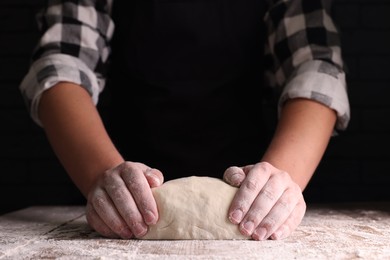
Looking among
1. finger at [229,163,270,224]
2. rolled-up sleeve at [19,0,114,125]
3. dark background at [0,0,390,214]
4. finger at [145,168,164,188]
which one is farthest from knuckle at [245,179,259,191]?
dark background at [0,0,390,214]

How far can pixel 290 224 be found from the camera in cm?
94

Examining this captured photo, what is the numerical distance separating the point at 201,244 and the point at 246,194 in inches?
4.1

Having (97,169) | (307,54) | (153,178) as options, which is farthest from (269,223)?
(307,54)

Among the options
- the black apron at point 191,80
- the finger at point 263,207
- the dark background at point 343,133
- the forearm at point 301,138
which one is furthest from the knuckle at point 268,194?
the dark background at point 343,133

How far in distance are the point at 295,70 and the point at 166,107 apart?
0.32 metres

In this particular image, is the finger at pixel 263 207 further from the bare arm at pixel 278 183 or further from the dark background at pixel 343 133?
the dark background at pixel 343 133

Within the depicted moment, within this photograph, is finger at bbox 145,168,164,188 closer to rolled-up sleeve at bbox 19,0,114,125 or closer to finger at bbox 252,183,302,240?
finger at bbox 252,183,302,240

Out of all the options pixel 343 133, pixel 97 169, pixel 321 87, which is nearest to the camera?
pixel 97 169

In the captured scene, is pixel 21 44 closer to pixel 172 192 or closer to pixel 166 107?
pixel 166 107

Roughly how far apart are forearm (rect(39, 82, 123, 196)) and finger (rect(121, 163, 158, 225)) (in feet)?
0.44

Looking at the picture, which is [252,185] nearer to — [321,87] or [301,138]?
[301,138]

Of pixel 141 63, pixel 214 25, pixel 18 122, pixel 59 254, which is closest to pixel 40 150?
pixel 18 122

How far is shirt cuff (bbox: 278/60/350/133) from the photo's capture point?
117 cm

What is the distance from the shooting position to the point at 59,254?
32.0 inches
